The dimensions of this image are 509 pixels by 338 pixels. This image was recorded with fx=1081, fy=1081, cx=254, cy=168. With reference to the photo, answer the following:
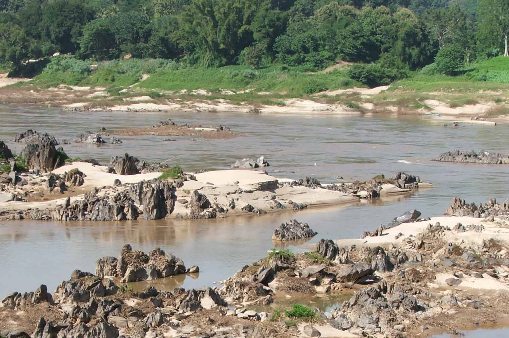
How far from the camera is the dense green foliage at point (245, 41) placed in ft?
288

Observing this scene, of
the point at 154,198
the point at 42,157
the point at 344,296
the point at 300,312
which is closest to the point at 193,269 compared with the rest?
the point at 344,296

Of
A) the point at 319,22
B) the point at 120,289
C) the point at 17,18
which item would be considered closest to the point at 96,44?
the point at 17,18

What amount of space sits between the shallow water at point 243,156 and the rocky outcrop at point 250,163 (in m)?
0.50

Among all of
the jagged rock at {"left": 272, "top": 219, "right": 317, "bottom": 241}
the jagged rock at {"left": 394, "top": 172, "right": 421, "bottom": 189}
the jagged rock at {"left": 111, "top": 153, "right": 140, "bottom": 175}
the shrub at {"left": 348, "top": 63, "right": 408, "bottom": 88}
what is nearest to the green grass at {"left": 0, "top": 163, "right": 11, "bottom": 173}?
the jagged rock at {"left": 111, "top": 153, "right": 140, "bottom": 175}

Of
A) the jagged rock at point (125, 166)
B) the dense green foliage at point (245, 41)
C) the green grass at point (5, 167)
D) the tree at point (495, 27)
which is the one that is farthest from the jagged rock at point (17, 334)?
the tree at point (495, 27)

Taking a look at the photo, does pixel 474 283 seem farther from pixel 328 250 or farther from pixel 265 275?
pixel 265 275

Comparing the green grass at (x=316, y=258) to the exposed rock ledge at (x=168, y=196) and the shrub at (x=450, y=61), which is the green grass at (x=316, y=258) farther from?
the shrub at (x=450, y=61)

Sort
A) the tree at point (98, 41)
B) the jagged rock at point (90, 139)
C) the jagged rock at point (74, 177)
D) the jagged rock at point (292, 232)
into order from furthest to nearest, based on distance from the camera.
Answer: the tree at point (98, 41) → the jagged rock at point (90, 139) → the jagged rock at point (74, 177) → the jagged rock at point (292, 232)

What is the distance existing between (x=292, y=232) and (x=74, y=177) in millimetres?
8839

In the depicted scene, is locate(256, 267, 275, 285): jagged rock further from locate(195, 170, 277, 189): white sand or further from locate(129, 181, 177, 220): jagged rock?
locate(195, 170, 277, 189): white sand

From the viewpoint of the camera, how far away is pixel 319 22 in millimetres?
102250

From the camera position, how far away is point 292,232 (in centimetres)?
2648

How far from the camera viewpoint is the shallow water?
79.6 ft

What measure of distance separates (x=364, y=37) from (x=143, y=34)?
22557 millimetres
